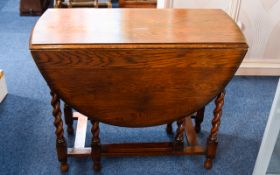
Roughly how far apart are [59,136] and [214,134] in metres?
0.81

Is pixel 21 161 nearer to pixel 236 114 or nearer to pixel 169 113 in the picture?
pixel 169 113

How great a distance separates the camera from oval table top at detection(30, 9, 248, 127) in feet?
4.73

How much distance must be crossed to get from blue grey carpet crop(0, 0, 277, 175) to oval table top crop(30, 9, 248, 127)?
14.9 inches

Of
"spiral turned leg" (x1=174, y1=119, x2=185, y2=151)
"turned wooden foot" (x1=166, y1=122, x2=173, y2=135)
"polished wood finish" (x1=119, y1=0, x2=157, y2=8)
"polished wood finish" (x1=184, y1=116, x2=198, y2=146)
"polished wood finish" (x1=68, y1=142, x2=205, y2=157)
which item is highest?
"polished wood finish" (x1=119, y1=0, x2=157, y2=8)

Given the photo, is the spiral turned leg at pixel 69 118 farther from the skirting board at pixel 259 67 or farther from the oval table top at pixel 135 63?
the skirting board at pixel 259 67

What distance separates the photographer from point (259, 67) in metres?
2.74

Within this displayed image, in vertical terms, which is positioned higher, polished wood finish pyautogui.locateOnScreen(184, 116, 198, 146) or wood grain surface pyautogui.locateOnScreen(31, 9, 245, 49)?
wood grain surface pyautogui.locateOnScreen(31, 9, 245, 49)

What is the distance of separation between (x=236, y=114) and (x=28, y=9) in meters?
2.64

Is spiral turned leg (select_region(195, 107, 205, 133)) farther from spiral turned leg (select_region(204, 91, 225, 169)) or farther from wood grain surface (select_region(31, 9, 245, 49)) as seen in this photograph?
wood grain surface (select_region(31, 9, 245, 49))

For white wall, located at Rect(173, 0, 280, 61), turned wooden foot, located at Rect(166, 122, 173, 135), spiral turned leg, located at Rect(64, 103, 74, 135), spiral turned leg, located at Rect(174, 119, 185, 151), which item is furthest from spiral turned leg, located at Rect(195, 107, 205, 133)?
white wall, located at Rect(173, 0, 280, 61)

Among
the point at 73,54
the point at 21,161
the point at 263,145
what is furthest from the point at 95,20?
the point at 263,145

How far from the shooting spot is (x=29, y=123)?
7.09ft

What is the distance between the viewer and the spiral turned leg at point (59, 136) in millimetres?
1625

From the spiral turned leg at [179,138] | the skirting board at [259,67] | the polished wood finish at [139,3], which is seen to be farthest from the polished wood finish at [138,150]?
the polished wood finish at [139,3]
